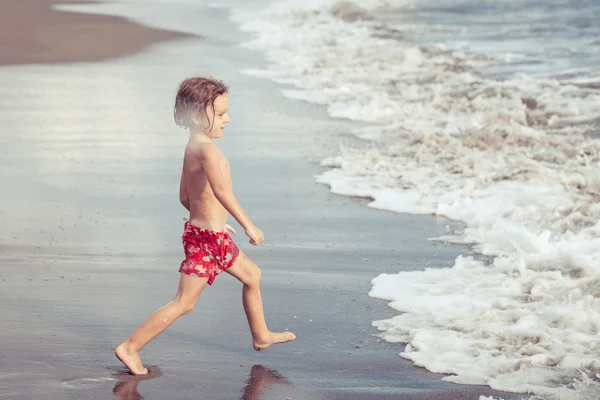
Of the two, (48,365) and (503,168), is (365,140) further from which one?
(48,365)

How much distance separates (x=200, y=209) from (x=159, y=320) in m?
0.51

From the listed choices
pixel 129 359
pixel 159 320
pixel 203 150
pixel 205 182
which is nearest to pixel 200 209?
pixel 205 182

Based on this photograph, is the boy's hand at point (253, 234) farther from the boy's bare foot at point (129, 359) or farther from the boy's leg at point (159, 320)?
the boy's bare foot at point (129, 359)

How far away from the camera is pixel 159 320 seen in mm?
4410

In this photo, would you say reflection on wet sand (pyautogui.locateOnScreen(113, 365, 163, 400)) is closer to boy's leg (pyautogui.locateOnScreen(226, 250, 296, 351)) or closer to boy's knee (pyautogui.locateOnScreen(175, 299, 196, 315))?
boy's knee (pyautogui.locateOnScreen(175, 299, 196, 315))

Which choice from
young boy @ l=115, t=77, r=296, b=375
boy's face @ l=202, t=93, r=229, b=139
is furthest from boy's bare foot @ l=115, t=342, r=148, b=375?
boy's face @ l=202, t=93, r=229, b=139

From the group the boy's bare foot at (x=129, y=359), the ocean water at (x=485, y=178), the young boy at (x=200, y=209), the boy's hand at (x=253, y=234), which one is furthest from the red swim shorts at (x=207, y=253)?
the ocean water at (x=485, y=178)

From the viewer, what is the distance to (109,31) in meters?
25.5

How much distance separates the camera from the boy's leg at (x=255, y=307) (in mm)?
4594

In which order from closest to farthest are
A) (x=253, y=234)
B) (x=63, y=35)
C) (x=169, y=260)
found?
(x=253, y=234)
(x=169, y=260)
(x=63, y=35)

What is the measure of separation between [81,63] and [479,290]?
1398cm

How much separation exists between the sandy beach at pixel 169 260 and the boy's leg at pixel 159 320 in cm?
9

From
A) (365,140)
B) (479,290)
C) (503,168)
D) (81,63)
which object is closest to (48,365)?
(479,290)

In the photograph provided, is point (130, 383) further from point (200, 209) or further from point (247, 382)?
point (200, 209)
